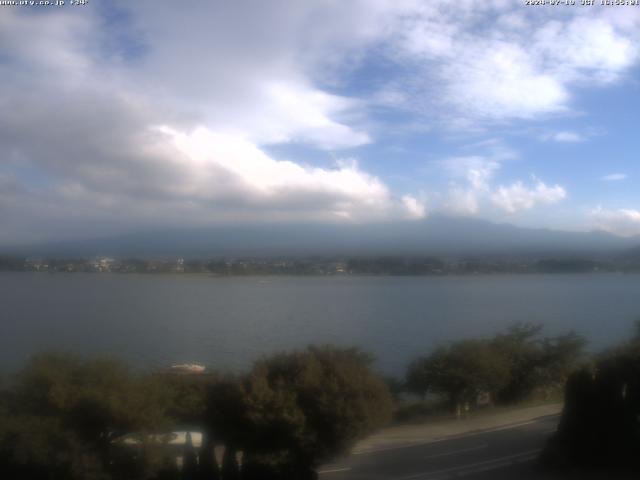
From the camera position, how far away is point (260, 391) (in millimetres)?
9211

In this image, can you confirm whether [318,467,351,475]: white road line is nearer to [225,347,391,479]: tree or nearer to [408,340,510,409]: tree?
[225,347,391,479]: tree

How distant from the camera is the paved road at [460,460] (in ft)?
31.7

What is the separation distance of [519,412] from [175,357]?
1004 cm

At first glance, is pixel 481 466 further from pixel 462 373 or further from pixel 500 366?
pixel 500 366

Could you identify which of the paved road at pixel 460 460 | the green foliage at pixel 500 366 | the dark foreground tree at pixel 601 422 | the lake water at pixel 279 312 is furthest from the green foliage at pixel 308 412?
the green foliage at pixel 500 366

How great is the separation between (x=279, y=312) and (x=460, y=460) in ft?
63.6

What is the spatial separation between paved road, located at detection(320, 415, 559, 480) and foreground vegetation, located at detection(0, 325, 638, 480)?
1.02 meters

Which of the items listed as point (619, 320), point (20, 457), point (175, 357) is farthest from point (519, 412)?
point (619, 320)

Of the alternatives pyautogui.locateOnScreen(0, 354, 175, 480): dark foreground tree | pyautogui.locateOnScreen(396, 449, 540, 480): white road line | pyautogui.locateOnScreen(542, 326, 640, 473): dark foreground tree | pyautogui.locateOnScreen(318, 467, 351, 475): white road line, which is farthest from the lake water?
pyautogui.locateOnScreen(542, 326, 640, 473): dark foreground tree

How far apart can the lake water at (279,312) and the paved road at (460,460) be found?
453cm

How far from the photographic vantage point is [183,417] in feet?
31.9

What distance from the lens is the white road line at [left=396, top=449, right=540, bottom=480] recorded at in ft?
31.7

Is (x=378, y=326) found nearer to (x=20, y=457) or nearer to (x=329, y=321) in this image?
(x=329, y=321)

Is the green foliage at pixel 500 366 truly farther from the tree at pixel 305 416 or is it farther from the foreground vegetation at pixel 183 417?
the tree at pixel 305 416
